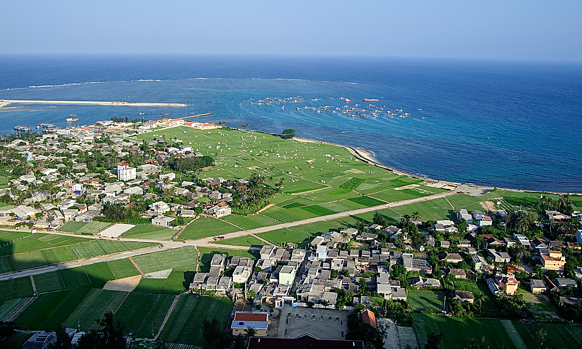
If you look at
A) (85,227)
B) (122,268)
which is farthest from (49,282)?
(85,227)

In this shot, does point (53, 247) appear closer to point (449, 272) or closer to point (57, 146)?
point (449, 272)

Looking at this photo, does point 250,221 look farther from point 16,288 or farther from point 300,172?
point 16,288

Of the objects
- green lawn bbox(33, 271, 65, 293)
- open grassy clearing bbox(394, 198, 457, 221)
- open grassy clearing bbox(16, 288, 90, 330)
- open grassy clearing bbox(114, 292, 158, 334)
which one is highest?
open grassy clearing bbox(394, 198, 457, 221)

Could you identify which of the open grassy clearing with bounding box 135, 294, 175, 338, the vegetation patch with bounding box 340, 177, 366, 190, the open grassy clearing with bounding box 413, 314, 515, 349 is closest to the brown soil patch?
the open grassy clearing with bounding box 135, 294, 175, 338

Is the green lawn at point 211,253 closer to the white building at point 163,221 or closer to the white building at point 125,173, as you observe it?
the white building at point 163,221

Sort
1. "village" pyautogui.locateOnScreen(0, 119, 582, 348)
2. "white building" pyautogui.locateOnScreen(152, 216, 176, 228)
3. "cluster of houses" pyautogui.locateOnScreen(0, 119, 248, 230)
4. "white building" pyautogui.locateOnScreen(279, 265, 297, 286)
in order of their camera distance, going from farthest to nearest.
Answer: "cluster of houses" pyautogui.locateOnScreen(0, 119, 248, 230)
"white building" pyautogui.locateOnScreen(152, 216, 176, 228)
"white building" pyautogui.locateOnScreen(279, 265, 297, 286)
"village" pyautogui.locateOnScreen(0, 119, 582, 348)

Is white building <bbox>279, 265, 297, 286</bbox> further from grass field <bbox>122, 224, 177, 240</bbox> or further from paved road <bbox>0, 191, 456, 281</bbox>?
grass field <bbox>122, 224, 177, 240</bbox>

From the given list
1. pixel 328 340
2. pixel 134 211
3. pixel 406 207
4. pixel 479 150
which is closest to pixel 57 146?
pixel 134 211
